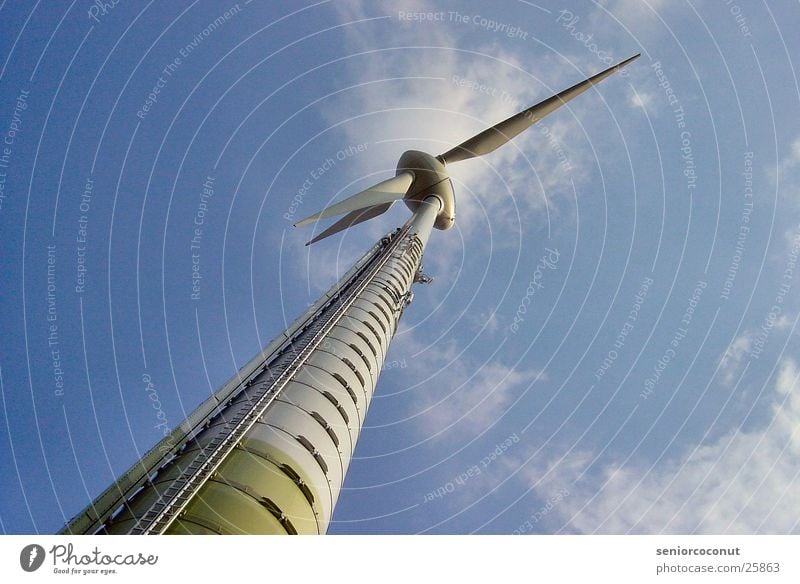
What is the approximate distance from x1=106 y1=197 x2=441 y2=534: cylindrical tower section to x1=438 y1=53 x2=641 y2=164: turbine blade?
95.4ft

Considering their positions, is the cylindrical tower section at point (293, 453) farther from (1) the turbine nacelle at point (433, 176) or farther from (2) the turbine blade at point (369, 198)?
(1) the turbine nacelle at point (433, 176)

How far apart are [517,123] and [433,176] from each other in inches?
459

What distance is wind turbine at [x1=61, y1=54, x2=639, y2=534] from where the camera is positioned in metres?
15.5

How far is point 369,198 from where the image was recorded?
39.3 meters

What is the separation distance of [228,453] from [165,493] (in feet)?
8.52

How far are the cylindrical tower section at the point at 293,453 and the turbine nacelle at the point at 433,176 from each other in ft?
29.5

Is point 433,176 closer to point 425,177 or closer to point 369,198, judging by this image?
point 425,177

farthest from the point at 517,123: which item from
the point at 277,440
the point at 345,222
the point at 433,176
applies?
the point at 277,440

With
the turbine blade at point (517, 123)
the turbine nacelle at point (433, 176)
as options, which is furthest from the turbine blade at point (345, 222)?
Result: the turbine blade at point (517, 123)

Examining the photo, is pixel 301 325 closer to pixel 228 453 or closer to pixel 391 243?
pixel 228 453

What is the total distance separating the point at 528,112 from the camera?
164ft

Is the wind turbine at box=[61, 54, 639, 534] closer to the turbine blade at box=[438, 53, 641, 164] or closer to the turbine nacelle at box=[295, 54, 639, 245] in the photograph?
the turbine nacelle at box=[295, 54, 639, 245]

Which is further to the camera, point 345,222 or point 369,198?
point 345,222
